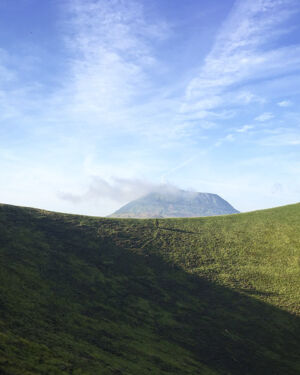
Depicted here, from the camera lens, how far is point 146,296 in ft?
175

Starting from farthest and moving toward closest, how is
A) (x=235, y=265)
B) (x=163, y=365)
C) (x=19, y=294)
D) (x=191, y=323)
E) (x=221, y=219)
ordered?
(x=221, y=219) → (x=235, y=265) → (x=191, y=323) → (x=19, y=294) → (x=163, y=365)

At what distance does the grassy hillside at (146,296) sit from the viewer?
105ft

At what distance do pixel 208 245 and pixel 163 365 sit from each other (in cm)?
4667

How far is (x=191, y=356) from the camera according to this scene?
38375 millimetres

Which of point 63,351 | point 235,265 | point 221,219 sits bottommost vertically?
point 63,351

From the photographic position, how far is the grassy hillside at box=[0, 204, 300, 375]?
3200 centimetres

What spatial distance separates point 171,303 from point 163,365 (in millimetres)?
19317

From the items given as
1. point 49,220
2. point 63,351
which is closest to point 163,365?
point 63,351

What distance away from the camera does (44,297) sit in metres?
41.1

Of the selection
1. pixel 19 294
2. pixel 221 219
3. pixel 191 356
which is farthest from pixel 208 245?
pixel 19 294

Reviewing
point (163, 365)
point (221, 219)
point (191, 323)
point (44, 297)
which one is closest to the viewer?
point (163, 365)

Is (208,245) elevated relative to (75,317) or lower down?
elevated

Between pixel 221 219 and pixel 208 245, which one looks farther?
pixel 221 219

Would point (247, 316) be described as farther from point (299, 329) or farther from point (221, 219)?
point (221, 219)
